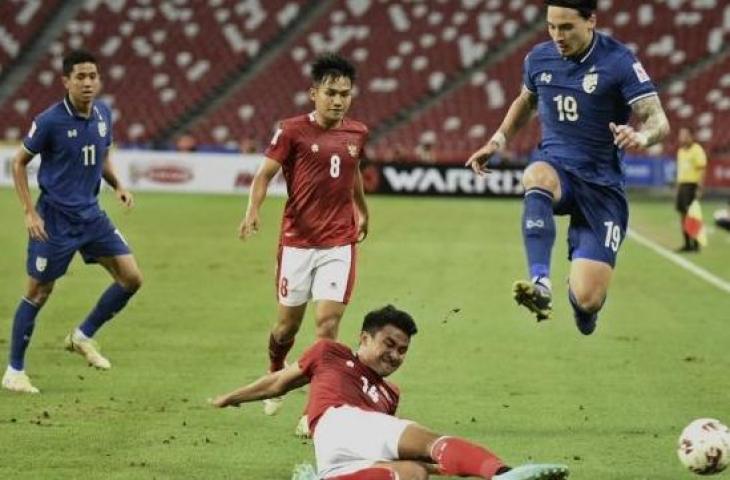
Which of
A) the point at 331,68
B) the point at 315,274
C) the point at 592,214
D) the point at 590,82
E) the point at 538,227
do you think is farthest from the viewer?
the point at 315,274

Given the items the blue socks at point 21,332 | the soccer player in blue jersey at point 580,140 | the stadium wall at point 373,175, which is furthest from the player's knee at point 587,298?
the stadium wall at point 373,175

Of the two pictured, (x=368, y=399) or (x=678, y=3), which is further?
(x=678, y=3)

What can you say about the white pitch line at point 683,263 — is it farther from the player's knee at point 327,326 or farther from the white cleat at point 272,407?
the player's knee at point 327,326

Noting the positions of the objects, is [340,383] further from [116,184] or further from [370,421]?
[116,184]

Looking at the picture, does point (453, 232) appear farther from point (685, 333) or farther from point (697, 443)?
point (697, 443)

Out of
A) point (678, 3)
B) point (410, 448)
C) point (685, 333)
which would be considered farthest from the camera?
point (678, 3)

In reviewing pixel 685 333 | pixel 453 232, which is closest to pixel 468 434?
pixel 685 333

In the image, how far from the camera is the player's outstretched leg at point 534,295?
30.3ft

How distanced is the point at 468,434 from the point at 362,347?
260cm

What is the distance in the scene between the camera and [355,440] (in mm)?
8039

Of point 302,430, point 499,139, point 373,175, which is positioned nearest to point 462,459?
point 302,430

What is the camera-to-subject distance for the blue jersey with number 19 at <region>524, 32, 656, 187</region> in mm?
10102

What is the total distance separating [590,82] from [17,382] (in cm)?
519

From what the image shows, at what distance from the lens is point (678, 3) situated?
161ft
